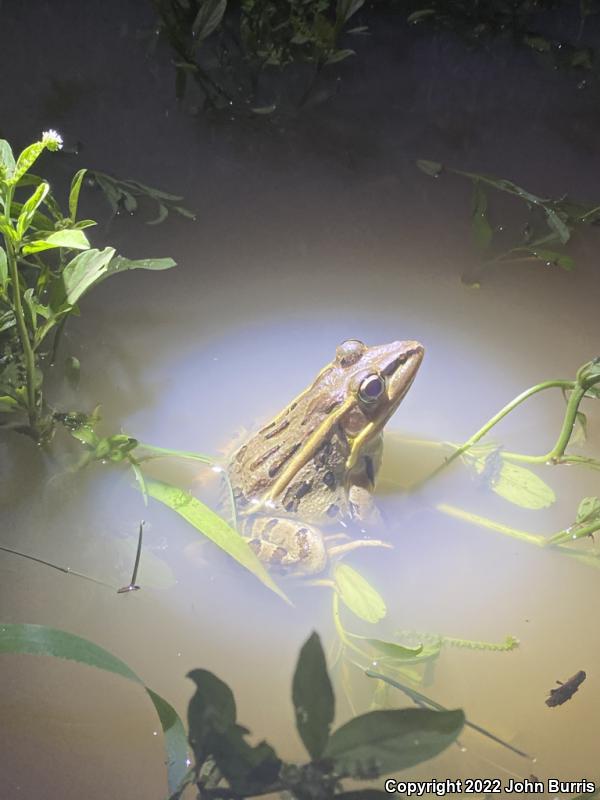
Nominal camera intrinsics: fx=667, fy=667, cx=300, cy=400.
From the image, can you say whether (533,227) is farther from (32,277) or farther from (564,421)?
(32,277)

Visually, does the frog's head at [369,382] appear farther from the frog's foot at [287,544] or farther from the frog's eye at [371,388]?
the frog's foot at [287,544]

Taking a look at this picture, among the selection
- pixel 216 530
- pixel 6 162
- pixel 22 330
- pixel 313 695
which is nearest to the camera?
pixel 313 695

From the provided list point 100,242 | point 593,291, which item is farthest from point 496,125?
point 100,242

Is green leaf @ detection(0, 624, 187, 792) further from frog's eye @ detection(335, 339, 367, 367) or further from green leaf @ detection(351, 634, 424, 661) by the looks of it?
frog's eye @ detection(335, 339, 367, 367)

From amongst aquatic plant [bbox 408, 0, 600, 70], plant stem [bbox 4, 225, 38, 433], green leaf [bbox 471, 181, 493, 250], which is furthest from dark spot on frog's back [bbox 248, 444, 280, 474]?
aquatic plant [bbox 408, 0, 600, 70]

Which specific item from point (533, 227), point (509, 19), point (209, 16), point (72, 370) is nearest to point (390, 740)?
point (72, 370)

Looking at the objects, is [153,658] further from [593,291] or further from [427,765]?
[593,291]

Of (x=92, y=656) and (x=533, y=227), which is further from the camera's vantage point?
(x=533, y=227)
